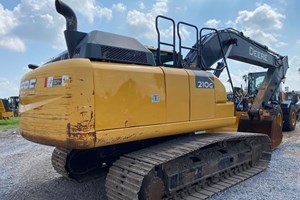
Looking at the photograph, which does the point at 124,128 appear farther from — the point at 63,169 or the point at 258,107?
the point at 258,107

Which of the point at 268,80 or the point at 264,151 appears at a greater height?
the point at 268,80

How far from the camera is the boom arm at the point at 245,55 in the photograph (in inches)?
209

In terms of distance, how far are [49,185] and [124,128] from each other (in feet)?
8.30

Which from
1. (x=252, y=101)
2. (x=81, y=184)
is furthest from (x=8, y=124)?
(x=81, y=184)

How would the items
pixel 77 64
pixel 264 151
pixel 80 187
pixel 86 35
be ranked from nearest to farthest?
1. pixel 77 64
2. pixel 86 35
3. pixel 80 187
4. pixel 264 151

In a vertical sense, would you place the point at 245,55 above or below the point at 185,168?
above

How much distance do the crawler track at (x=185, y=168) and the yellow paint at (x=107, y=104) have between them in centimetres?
29

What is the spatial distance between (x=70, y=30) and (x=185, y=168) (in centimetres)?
239

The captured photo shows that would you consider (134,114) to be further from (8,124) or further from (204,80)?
(8,124)

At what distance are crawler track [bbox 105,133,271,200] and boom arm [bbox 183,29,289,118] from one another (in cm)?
138

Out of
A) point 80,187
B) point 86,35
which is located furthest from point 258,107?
point 86,35

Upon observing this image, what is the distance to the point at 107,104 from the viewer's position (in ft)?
10.7

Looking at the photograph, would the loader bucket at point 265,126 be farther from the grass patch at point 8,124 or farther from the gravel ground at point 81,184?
the grass patch at point 8,124

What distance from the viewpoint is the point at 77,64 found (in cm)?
319
